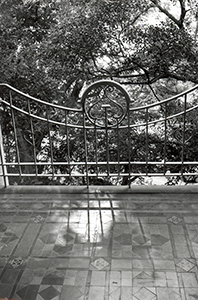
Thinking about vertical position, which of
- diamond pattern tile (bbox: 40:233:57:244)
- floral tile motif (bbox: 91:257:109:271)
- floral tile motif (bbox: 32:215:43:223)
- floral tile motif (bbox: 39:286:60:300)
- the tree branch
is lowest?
floral tile motif (bbox: 39:286:60:300)

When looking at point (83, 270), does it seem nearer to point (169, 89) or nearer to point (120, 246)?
point (120, 246)

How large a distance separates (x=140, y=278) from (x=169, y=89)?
17.6 ft

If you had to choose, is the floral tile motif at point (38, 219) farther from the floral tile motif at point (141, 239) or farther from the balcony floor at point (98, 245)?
the floral tile motif at point (141, 239)

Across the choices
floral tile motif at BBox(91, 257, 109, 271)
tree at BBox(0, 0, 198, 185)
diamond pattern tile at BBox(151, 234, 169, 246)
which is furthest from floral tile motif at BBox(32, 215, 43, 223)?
tree at BBox(0, 0, 198, 185)

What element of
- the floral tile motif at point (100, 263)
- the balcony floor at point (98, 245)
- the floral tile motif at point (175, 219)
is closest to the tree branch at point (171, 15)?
the balcony floor at point (98, 245)

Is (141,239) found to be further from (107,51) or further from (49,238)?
(107,51)

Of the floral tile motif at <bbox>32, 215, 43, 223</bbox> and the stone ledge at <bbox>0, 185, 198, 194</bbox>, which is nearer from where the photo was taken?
the floral tile motif at <bbox>32, 215, 43, 223</bbox>

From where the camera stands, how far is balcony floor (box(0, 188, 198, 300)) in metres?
1.92

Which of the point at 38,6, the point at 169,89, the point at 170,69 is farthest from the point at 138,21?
the point at 38,6

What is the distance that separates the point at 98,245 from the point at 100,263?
6.7 inches

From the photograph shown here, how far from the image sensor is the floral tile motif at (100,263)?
6.81 feet

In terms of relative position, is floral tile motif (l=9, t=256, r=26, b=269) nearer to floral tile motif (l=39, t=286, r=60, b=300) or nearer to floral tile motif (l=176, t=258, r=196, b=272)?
floral tile motif (l=39, t=286, r=60, b=300)

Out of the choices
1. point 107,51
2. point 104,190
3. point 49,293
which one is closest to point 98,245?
point 49,293

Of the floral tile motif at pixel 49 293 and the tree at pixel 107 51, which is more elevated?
the tree at pixel 107 51
